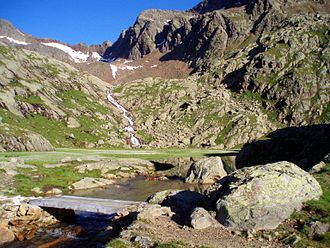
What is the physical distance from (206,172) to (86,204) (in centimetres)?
2978

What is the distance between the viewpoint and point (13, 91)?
126m

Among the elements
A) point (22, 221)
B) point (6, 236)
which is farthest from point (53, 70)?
point (6, 236)

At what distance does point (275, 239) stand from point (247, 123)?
12393 cm

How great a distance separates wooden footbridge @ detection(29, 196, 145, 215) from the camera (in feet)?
112

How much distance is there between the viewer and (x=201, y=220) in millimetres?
24672

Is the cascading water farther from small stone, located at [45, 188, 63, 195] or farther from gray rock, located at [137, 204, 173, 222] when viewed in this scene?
gray rock, located at [137, 204, 173, 222]

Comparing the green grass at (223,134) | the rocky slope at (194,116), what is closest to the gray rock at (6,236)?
the rocky slope at (194,116)

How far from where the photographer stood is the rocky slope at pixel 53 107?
119000 mm

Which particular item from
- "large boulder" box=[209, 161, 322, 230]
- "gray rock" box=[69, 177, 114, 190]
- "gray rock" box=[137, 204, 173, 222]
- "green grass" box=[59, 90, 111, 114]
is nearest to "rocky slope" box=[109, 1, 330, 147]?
"green grass" box=[59, 90, 111, 114]

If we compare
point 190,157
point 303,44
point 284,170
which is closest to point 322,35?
point 303,44

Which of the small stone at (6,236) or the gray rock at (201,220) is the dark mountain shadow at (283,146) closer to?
the gray rock at (201,220)

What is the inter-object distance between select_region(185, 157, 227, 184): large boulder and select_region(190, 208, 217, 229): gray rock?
35061 mm

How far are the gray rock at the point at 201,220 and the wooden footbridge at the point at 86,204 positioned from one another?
10.1m

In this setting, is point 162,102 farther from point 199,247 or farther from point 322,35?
point 199,247
